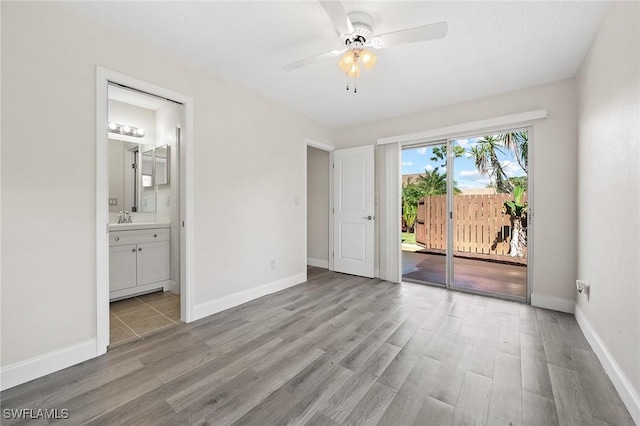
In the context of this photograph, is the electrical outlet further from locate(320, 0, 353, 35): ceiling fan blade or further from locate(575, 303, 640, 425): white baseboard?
locate(320, 0, 353, 35): ceiling fan blade

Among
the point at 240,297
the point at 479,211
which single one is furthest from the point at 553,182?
the point at 240,297

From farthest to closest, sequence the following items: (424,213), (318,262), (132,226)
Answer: (424,213), (318,262), (132,226)

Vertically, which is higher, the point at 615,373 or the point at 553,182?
the point at 553,182

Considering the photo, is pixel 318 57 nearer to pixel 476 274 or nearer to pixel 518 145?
pixel 518 145

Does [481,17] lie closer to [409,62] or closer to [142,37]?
[409,62]

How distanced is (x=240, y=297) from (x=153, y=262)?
4.35ft

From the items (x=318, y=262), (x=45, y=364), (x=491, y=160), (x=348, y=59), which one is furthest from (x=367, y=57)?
(x=318, y=262)

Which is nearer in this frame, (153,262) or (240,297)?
(240,297)

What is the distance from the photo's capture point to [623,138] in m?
1.61

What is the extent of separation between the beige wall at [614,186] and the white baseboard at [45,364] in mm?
3453

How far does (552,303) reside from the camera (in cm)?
286

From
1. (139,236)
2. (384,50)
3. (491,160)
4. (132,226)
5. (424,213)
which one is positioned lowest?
(139,236)

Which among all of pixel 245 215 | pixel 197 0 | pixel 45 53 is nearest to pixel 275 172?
pixel 245 215

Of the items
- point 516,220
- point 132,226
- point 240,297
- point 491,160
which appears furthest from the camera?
point 516,220
